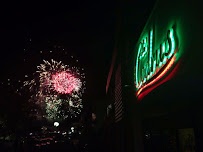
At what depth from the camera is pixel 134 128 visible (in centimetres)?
442

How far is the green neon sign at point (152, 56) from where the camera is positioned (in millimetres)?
2549

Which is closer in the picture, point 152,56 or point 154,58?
point 154,58

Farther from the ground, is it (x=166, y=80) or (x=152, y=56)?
(x=152, y=56)

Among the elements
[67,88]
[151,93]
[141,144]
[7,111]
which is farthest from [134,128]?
[7,111]

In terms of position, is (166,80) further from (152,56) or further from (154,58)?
(152,56)

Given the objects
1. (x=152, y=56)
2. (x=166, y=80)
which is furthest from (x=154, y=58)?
(x=166, y=80)

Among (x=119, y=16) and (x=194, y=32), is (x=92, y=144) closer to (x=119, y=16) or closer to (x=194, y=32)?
(x=119, y=16)

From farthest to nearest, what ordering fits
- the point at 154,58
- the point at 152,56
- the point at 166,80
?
the point at 152,56, the point at 154,58, the point at 166,80

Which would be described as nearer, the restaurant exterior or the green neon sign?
the restaurant exterior

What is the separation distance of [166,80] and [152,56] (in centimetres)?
75

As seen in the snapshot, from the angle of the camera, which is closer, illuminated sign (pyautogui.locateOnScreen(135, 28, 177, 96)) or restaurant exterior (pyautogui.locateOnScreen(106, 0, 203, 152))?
restaurant exterior (pyautogui.locateOnScreen(106, 0, 203, 152))

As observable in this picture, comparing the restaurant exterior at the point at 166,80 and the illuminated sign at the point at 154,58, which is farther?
the illuminated sign at the point at 154,58

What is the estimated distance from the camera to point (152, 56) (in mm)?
3334

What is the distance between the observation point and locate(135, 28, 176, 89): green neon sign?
8.36ft
